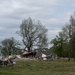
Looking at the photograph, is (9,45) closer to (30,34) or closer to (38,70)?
(30,34)

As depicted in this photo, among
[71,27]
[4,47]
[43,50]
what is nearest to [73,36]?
[71,27]

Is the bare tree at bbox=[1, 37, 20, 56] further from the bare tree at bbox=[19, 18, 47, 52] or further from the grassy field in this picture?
the grassy field

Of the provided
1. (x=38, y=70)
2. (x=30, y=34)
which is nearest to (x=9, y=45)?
(x=30, y=34)

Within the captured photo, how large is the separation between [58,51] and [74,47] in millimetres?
52958

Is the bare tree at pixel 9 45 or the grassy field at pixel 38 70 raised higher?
the bare tree at pixel 9 45

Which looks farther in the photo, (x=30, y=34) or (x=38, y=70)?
(x=30, y=34)

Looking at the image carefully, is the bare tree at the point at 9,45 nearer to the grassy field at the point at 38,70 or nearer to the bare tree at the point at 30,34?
the bare tree at the point at 30,34

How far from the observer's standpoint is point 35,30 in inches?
4633

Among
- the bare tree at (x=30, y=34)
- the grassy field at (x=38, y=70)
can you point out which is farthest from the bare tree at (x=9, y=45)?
the grassy field at (x=38, y=70)

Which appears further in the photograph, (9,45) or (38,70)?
(9,45)

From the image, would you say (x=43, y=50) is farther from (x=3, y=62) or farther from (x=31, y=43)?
(x=3, y=62)

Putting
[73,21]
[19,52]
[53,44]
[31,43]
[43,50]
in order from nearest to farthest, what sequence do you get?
[73,21]
[31,43]
[43,50]
[19,52]
[53,44]

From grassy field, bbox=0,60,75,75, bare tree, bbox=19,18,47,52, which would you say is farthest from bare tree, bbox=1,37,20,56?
grassy field, bbox=0,60,75,75

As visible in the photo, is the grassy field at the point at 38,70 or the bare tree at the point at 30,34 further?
the bare tree at the point at 30,34
